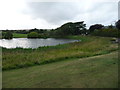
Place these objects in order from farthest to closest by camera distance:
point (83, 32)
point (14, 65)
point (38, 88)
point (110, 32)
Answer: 1. point (83, 32)
2. point (110, 32)
3. point (14, 65)
4. point (38, 88)

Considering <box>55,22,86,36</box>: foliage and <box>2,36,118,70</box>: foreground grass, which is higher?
<box>55,22,86,36</box>: foliage

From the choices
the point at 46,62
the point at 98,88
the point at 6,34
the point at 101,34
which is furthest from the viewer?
the point at 6,34

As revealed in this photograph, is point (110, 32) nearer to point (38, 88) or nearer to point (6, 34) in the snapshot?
point (38, 88)

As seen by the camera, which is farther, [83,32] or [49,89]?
[83,32]

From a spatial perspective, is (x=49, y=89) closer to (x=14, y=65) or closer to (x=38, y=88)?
(x=38, y=88)

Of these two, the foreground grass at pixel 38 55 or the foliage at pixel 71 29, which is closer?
the foreground grass at pixel 38 55

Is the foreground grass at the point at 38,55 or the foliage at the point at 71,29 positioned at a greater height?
the foliage at the point at 71,29

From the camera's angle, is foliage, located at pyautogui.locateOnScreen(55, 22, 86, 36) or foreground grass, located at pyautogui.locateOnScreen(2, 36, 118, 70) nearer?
foreground grass, located at pyautogui.locateOnScreen(2, 36, 118, 70)

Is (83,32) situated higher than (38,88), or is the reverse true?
(83,32)

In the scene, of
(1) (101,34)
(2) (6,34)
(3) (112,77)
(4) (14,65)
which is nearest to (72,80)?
(3) (112,77)

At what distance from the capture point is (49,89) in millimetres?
2938

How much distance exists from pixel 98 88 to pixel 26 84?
7.05 ft

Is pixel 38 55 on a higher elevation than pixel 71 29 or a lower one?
lower

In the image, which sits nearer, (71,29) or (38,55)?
(38,55)
